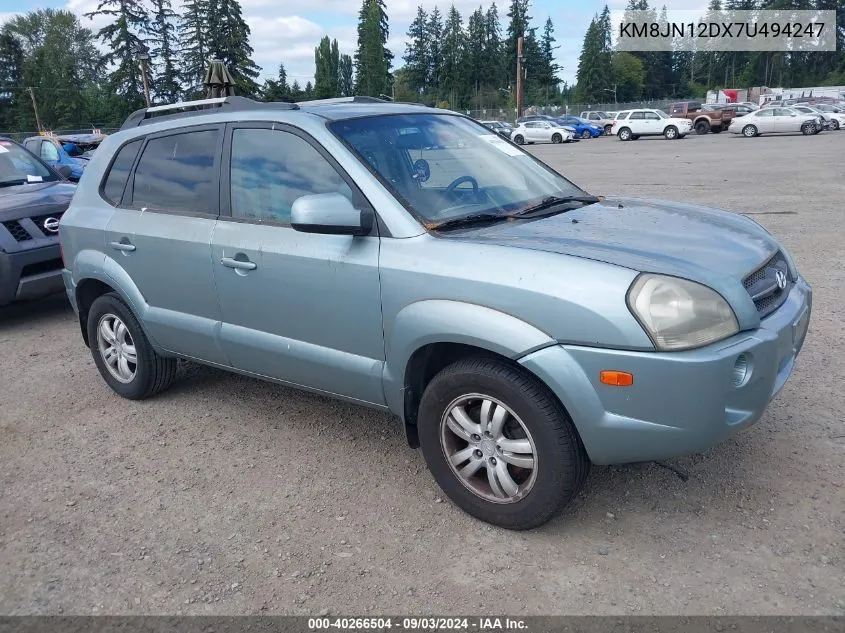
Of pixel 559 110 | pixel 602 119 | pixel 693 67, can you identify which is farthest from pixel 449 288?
pixel 693 67

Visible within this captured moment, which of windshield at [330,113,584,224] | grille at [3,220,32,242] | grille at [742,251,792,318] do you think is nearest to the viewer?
grille at [742,251,792,318]

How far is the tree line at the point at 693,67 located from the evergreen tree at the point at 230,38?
53.9m

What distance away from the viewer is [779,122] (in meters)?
34.1

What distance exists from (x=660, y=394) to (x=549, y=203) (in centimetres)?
147

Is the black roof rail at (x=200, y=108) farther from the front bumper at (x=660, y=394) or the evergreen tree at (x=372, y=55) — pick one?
the evergreen tree at (x=372, y=55)

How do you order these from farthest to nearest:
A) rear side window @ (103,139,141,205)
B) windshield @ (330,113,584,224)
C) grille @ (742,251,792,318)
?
rear side window @ (103,139,141,205) → windshield @ (330,113,584,224) → grille @ (742,251,792,318)

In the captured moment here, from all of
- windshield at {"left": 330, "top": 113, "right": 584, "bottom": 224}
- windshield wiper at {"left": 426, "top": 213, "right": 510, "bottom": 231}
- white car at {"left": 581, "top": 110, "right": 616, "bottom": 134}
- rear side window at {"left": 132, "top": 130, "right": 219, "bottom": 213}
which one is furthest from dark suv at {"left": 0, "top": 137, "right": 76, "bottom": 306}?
white car at {"left": 581, "top": 110, "right": 616, "bottom": 134}

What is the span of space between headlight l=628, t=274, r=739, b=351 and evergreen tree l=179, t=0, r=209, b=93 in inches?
2983

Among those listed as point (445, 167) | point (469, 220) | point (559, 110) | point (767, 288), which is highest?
point (559, 110)

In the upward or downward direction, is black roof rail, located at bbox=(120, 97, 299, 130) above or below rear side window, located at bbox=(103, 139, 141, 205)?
above

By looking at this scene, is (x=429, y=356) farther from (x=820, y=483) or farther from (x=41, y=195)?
(x=41, y=195)

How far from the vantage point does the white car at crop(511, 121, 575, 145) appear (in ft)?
139

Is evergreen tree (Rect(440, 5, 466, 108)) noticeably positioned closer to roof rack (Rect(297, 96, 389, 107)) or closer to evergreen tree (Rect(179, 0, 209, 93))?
evergreen tree (Rect(179, 0, 209, 93))

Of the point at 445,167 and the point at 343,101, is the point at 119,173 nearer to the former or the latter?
the point at 343,101
